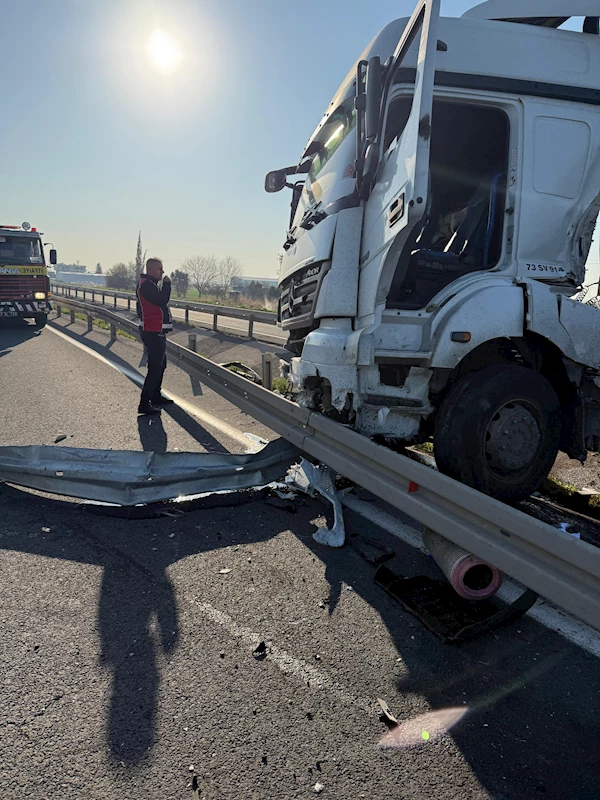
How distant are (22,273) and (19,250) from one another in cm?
71

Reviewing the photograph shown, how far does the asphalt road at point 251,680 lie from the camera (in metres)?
1.79

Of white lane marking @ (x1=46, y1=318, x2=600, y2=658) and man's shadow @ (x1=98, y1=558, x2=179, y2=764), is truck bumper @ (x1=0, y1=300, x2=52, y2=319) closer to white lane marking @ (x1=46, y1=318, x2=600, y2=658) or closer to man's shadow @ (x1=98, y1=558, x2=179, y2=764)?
white lane marking @ (x1=46, y1=318, x2=600, y2=658)

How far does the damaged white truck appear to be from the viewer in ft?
11.7

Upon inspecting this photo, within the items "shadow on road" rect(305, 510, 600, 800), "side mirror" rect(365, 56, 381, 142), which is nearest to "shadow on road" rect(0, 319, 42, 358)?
"side mirror" rect(365, 56, 381, 142)

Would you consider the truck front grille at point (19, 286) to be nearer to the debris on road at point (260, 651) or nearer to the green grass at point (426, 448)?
the green grass at point (426, 448)

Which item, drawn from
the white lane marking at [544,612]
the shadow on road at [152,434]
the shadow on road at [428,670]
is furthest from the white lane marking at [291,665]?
the shadow on road at [152,434]

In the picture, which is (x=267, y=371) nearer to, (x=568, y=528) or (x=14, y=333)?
(x=568, y=528)

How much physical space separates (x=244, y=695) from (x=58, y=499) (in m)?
2.47

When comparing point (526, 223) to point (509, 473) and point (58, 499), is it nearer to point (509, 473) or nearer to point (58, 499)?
point (509, 473)

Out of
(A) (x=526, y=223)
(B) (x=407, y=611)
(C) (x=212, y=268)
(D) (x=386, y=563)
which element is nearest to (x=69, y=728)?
(B) (x=407, y=611)

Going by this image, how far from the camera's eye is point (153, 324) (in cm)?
680

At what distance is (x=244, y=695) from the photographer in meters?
2.13

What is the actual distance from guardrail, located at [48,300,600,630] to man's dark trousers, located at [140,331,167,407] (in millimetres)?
2888

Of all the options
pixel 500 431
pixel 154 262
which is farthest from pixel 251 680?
pixel 154 262
